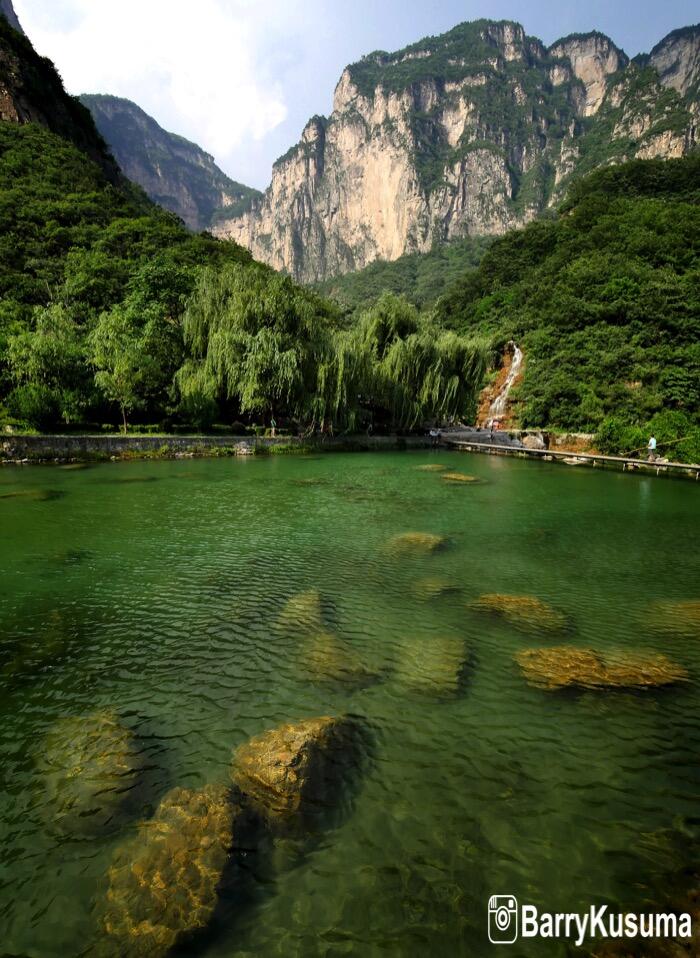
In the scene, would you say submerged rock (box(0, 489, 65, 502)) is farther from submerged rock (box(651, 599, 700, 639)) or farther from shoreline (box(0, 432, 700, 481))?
submerged rock (box(651, 599, 700, 639))

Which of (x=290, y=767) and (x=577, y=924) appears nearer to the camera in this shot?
(x=577, y=924)

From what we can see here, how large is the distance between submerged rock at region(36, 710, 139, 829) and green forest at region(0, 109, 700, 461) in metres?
26.6

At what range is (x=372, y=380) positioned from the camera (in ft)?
119

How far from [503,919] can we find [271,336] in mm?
31203

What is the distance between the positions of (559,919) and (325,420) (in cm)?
3242

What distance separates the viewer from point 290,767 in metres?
4.34

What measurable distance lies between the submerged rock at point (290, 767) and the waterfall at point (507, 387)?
1829 inches

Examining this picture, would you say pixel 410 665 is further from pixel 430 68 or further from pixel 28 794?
pixel 430 68

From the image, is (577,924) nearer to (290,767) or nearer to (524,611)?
(290,767)

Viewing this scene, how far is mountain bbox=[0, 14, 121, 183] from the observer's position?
55219 mm

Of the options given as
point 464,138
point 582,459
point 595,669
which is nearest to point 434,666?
point 595,669

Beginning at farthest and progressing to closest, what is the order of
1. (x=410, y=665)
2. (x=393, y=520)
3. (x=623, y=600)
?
(x=393, y=520) → (x=623, y=600) → (x=410, y=665)

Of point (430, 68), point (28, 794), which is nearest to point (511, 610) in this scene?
point (28, 794)

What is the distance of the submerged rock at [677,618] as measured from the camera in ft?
24.8
